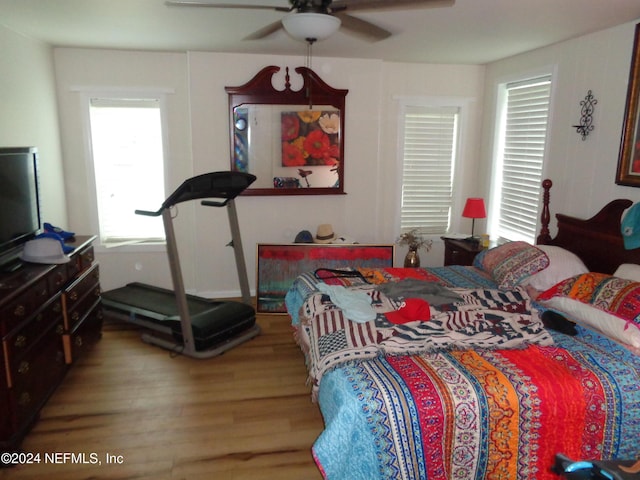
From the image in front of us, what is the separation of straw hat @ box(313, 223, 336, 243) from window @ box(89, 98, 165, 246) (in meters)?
1.61

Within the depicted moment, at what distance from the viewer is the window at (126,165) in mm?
4473

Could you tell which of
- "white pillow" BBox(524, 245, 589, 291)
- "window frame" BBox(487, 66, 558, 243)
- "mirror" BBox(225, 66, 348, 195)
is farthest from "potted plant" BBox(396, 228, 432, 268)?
"white pillow" BBox(524, 245, 589, 291)

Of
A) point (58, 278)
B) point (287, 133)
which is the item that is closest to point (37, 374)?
point (58, 278)

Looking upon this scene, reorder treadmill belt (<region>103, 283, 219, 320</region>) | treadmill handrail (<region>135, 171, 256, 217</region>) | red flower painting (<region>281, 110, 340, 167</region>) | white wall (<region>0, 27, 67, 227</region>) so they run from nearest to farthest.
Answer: treadmill handrail (<region>135, 171, 256, 217</region>), white wall (<region>0, 27, 67, 227</region>), treadmill belt (<region>103, 283, 219, 320</region>), red flower painting (<region>281, 110, 340, 167</region>)

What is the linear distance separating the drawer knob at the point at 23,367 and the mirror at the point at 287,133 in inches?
99.8

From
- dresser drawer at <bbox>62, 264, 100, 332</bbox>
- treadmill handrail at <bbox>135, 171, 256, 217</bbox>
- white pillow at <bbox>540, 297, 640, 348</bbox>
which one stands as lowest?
dresser drawer at <bbox>62, 264, 100, 332</bbox>

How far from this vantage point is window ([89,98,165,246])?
447 cm

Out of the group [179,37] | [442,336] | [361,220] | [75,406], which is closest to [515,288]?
[442,336]

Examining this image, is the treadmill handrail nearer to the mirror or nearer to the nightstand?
the mirror

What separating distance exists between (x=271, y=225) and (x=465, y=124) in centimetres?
234

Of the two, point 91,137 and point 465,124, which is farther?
point 465,124

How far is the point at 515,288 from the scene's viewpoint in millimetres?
3096

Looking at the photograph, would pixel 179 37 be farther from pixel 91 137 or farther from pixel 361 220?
pixel 361 220

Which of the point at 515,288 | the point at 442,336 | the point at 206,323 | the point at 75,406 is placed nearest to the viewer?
the point at 442,336
